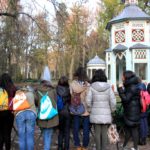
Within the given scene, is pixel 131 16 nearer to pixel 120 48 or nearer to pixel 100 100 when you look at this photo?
pixel 120 48

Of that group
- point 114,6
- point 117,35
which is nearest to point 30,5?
point 117,35

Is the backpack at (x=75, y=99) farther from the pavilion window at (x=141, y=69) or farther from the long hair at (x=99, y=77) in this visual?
the pavilion window at (x=141, y=69)

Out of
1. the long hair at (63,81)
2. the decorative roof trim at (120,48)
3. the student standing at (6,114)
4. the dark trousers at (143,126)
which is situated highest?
the decorative roof trim at (120,48)

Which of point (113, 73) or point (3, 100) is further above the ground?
A: point (113, 73)

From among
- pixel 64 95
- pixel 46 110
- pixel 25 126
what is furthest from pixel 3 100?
pixel 64 95

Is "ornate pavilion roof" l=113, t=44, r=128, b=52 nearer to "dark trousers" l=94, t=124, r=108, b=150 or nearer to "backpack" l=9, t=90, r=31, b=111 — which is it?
"dark trousers" l=94, t=124, r=108, b=150

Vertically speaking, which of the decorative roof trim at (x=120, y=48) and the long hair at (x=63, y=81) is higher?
the decorative roof trim at (x=120, y=48)

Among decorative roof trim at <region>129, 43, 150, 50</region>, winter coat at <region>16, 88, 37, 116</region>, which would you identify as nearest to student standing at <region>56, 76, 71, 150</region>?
winter coat at <region>16, 88, 37, 116</region>

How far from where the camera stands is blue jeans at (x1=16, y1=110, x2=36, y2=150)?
6.83 meters

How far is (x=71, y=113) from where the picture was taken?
7734 mm

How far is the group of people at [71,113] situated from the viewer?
22.8 feet

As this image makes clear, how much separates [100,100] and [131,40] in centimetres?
1247

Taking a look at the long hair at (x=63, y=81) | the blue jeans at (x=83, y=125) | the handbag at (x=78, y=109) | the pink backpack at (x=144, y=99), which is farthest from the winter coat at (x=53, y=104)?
the pink backpack at (x=144, y=99)

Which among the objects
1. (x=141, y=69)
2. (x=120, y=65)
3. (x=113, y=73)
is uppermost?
(x=120, y=65)
